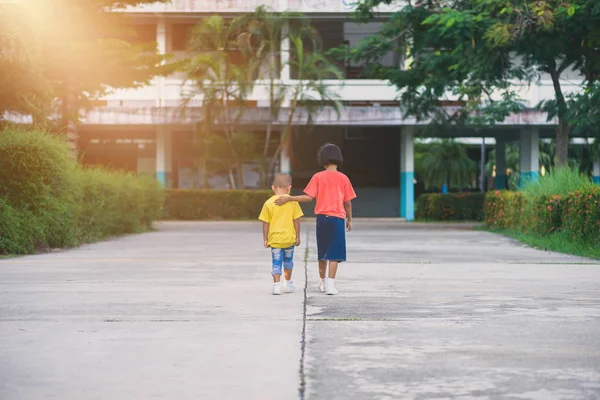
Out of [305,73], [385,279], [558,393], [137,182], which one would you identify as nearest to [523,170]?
[305,73]

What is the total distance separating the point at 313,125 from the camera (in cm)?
4578

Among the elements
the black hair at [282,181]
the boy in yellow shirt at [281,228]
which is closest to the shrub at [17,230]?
the boy in yellow shirt at [281,228]

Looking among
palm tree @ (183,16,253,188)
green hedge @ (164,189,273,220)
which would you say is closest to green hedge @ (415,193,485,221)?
green hedge @ (164,189,273,220)

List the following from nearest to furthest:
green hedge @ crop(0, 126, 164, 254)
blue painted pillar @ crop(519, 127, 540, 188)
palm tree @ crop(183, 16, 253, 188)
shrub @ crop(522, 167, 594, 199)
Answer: green hedge @ crop(0, 126, 164, 254), shrub @ crop(522, 167, 594, 199), palm tree @ crop(183, 16, 253, 188), blue painted pillar @ crop(519, 127, 540, 188)

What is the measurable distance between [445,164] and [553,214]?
149 feet

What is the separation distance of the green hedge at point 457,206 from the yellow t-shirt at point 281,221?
33443mm

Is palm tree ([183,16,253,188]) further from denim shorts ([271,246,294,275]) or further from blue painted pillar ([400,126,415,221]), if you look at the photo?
denim shorts ([271,246,294,275])

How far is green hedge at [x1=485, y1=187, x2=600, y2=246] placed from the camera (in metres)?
18.3

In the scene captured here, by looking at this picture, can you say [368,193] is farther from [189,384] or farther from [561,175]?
[189,384]

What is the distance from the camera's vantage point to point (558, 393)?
557cm

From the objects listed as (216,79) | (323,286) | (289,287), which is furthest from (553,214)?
(216,79)

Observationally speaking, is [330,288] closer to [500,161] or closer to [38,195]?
[38,195]

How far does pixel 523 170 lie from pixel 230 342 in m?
41.9

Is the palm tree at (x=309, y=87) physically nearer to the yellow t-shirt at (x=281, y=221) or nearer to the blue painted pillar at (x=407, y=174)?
the blue painted pillar at (x=407, y=174)
